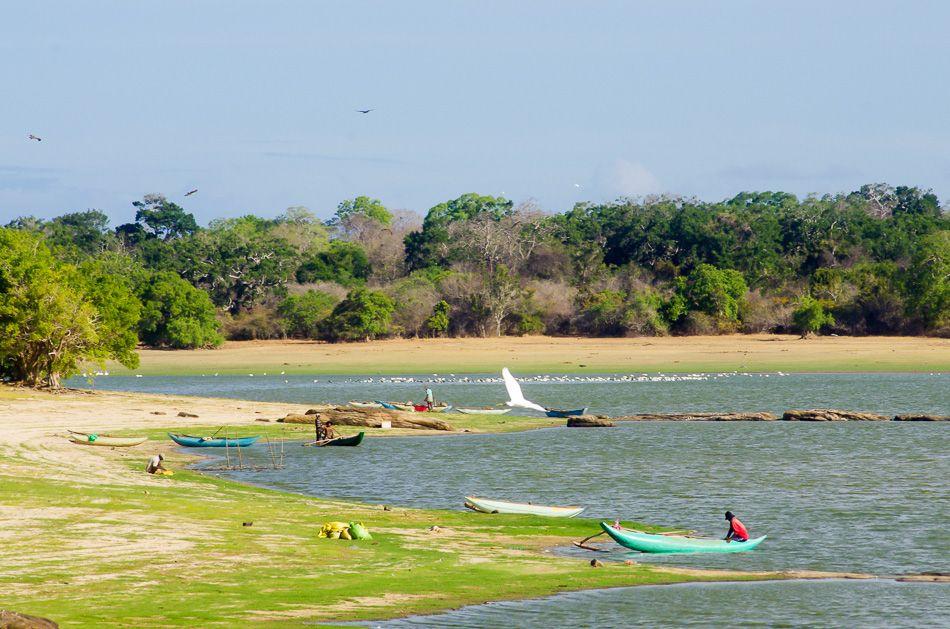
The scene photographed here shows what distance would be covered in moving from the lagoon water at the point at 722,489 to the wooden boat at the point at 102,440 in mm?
5036

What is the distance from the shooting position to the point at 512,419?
54.8 m

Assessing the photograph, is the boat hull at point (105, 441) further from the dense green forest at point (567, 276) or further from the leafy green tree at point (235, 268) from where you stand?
the leafy green tree at point (235, 268)

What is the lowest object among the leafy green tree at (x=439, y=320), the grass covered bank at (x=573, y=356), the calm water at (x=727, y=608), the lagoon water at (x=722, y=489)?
the calm water at (x=727, y=608)

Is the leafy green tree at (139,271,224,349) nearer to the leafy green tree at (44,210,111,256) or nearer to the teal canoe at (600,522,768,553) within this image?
the leafy green tree at (44,210,111,256)

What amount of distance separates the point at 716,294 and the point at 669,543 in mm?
77071

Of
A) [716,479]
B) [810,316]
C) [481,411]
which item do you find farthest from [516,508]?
[810,316]

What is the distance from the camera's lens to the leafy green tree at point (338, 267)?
118 meters

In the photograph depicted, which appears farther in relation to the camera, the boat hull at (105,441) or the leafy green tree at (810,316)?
the leafy green tree at (810,316)

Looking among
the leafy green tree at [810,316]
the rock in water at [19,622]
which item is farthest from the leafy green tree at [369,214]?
the rock in water at [19,622]

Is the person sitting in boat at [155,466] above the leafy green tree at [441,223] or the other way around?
A: the other way around

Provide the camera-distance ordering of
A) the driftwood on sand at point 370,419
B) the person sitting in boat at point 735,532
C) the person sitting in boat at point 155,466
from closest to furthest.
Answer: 1. the person sitting in boat at point 735,532
2. the person sitting in boat at point 155,466
3. the driftwood on sand at point 370,419

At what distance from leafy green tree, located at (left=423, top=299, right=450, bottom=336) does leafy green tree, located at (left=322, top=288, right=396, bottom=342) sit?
325 cm

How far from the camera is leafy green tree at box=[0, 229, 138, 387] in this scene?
5303 centimetres

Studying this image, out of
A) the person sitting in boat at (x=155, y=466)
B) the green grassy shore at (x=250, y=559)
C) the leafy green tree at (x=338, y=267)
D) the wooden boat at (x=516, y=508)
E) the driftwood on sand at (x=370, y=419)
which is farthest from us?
the leafy green tree at (x=338, y=267)
